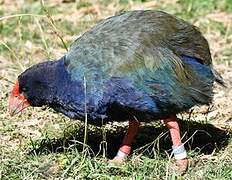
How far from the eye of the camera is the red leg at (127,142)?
5355 mm

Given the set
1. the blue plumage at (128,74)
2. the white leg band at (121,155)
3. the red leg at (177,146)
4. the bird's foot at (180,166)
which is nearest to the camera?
the blue plumage at (128,74)

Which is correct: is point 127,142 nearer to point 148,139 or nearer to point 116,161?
point 116,161

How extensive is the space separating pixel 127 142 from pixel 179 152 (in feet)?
1.57

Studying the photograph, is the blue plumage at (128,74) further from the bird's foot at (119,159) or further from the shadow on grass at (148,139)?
the shadow on grass at (148,139)

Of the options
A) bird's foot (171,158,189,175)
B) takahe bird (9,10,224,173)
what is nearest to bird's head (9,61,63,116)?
takahe bird (9,10,224,173)

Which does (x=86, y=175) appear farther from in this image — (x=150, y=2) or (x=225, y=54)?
(x=150, y=2)

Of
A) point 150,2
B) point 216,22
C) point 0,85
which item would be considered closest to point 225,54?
point 216,22

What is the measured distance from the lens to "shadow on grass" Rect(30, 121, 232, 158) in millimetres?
5438

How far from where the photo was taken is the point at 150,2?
29.0 feet

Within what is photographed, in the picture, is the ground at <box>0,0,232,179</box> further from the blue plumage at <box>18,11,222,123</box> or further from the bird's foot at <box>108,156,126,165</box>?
the blue plumage at <box>18,11,222,123</box>

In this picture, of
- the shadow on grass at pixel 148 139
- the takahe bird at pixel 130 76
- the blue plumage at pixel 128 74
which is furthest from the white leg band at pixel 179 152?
the blue plumage at pixel 128 74

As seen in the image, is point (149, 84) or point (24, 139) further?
point (24, 139)

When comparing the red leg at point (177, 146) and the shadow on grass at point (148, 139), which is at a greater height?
the red leg at point (177, 146)

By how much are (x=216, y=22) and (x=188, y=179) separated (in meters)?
3.65
